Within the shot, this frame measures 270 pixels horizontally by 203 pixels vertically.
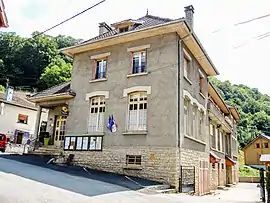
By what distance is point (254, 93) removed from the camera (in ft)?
302

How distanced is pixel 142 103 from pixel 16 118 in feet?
78.2

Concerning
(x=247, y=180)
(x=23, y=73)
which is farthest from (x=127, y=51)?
(x=23, y=73)

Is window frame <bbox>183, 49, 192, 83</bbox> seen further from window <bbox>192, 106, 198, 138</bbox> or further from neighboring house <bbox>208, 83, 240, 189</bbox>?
neighboring house <bbox>208, 83, 240, 189</bbox>

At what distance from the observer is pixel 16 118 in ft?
113

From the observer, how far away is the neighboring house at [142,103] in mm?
14438

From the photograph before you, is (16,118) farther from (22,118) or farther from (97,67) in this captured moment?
(97,67)

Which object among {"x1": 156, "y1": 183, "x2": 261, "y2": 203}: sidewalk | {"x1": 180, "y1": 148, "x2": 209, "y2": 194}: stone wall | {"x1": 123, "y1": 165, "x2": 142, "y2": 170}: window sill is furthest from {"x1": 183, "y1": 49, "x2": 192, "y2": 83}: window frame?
{"x1": 156, "y1": 183, "x2": 261, "y2": 203}: sidewalk

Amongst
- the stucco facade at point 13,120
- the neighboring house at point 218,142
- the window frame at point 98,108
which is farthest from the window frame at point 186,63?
the stucco facade at point 13,120

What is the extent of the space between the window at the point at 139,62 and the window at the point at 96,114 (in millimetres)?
2666

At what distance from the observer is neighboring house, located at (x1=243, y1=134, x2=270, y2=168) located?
186 ft

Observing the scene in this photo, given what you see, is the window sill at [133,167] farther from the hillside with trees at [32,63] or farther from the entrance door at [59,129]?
the hillside with trees at [32,63]

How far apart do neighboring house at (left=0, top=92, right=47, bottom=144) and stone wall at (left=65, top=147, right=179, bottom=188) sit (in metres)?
19.9

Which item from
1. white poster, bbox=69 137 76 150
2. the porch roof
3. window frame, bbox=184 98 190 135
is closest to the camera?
window frame, bbox=184 98 190 135

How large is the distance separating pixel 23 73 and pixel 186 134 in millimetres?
47099
